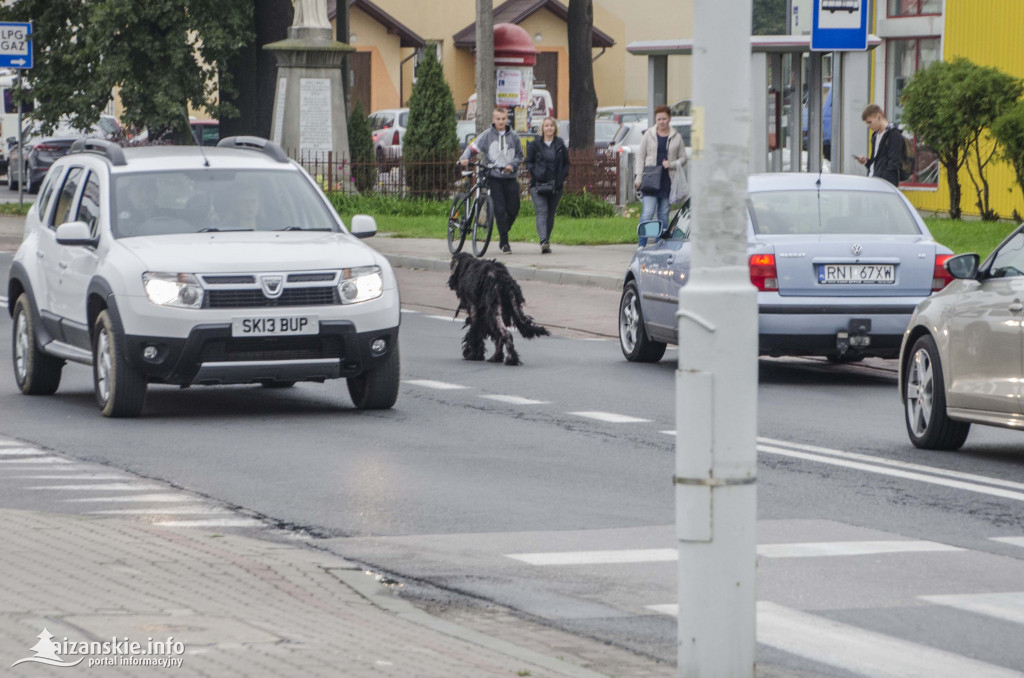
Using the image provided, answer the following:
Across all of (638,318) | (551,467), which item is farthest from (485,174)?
(551,467)

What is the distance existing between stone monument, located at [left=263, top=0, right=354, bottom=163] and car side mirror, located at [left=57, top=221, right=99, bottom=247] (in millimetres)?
23085

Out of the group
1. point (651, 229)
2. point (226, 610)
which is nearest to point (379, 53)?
point (651, 229)

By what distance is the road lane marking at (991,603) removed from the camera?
22.7ft

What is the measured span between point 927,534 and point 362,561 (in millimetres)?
2495

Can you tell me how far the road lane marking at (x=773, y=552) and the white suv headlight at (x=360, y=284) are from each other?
4.35 metres

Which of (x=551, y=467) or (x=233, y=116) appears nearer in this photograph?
(x=551, y=467)

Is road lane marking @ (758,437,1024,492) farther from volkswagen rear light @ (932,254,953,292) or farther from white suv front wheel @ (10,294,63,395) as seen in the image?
white suv front wheel @ (10,294,63,395)

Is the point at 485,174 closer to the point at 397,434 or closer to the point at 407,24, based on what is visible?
the point at 397,434

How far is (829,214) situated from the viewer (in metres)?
14.8

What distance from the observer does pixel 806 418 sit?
41.3 ft

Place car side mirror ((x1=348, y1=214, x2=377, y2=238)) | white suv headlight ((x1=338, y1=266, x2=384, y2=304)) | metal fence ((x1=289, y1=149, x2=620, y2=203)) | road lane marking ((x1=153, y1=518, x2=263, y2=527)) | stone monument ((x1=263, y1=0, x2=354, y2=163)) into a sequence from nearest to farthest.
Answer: road lane marking ((x1=153, y1=518, x2=263, y2=527)) < white suv headlight ((x1=338, y1=266, x2=384, y2=304)) < car side mirror ((x1=348, y1=214, x2=377, y2=238)) < metal fence ((x1=289, y1=149, x2=620, y2=203)) < stone monument ((x1=263, y1=0, x2=354, y2=163))

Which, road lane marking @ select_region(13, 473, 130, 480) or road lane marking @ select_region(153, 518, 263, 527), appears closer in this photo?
road lane marking @ select_region(153, 518, 263, 527)

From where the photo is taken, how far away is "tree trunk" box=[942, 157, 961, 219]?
29.2m

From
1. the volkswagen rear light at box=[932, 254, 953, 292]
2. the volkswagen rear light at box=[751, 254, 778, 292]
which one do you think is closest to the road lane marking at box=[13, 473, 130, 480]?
the volkswagen rear light at box=[751, 254, 778, 292]
